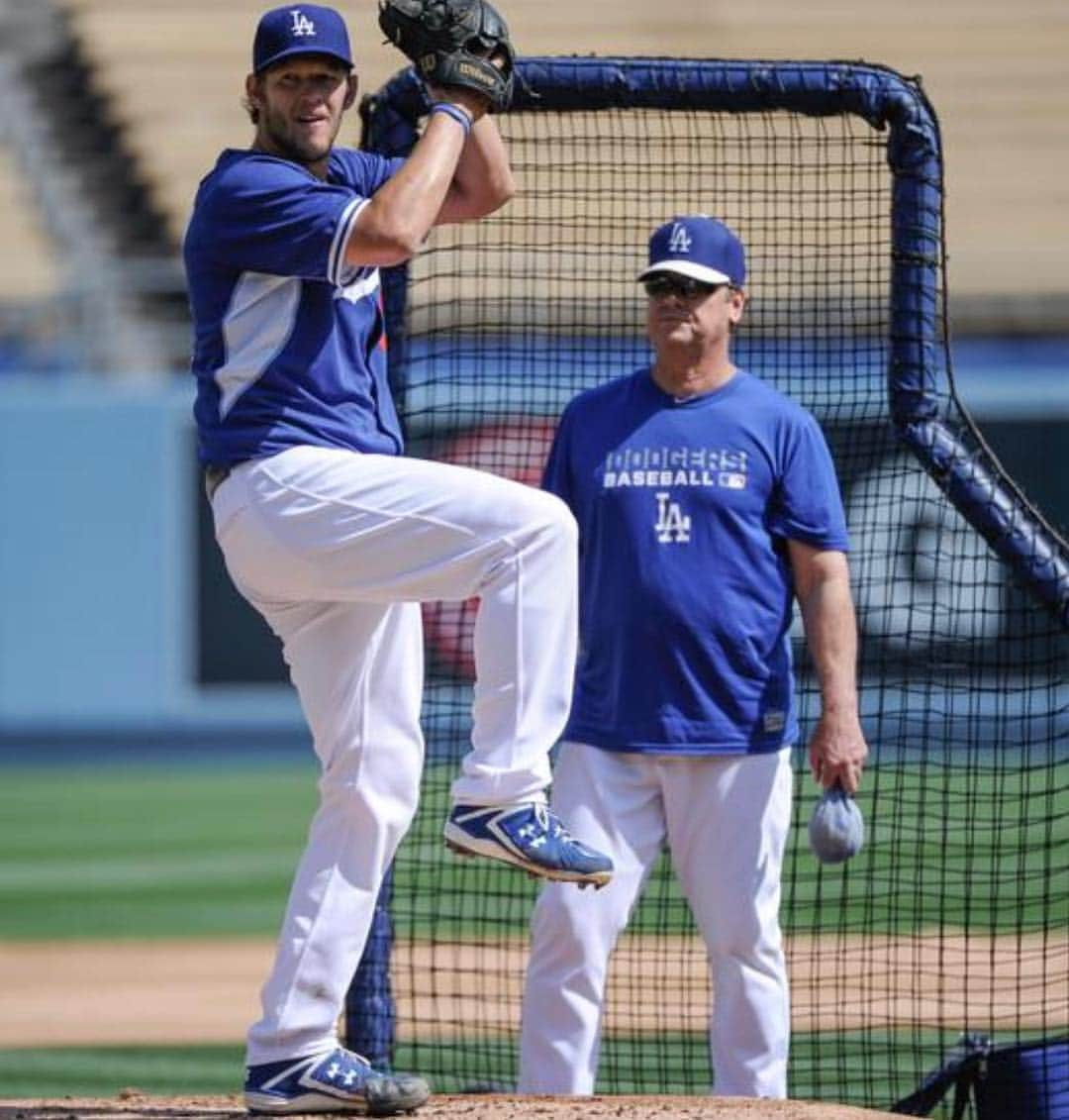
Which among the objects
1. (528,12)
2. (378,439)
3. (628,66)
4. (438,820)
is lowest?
(438,820)

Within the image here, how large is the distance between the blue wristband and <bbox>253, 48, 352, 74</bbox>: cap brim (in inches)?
7.8

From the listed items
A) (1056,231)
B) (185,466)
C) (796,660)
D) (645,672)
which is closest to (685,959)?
(645,672)

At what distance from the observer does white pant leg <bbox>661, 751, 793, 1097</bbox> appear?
6156mm

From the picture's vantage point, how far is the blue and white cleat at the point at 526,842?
4938 mm

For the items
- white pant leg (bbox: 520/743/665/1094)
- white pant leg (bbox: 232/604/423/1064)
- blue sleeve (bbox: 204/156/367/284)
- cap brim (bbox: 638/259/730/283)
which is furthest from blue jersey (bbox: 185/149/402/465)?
white pant leg (bbox: 520/743/665/1094)

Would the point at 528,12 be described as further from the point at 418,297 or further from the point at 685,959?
the point at 685,959

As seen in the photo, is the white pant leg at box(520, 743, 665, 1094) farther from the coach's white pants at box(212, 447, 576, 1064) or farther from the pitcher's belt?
the pitcher's belt

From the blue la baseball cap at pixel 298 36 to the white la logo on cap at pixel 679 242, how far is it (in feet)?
4.91

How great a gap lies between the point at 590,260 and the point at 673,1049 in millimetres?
6992

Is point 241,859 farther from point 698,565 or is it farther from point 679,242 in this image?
point 679,242

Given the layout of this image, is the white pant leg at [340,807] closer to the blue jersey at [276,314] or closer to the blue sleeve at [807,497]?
the blue jersey at [276,314]

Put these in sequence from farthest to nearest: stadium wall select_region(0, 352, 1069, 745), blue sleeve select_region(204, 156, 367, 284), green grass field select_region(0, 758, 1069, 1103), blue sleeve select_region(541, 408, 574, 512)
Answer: stadium wall select_region(0, 352, 1069, 745) → green grass field select_region(0, 758, 1069, 1103) → blue sleeve select_region(541, 408, 574, 512) → blue sleeve select_region(204, 156, 367, 284)

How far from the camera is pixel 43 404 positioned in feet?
56.4

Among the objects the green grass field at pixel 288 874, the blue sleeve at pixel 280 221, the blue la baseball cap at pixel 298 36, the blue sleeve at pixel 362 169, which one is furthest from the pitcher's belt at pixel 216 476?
the green grass field at pixel 288 874
